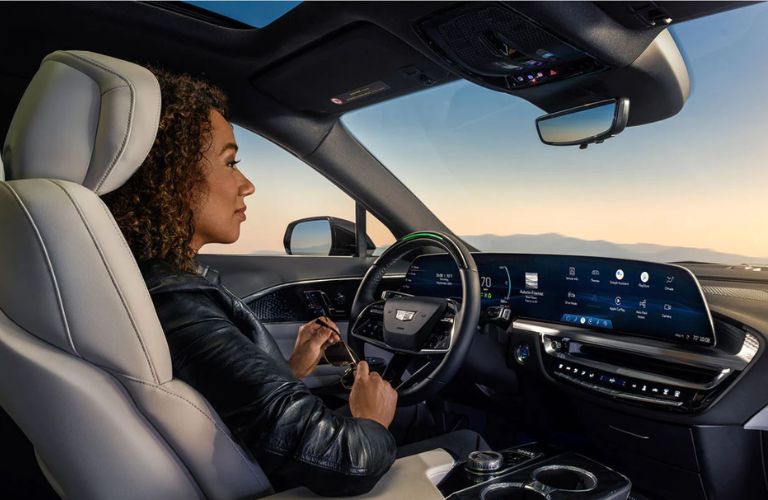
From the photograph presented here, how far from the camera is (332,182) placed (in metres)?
3.21

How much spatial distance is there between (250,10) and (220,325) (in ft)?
6.44

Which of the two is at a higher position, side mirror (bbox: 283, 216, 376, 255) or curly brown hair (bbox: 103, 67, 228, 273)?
curly brown hair (bbox: 103, 67, 228, 273)

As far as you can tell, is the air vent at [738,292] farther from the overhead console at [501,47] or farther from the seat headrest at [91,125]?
the seat headrest at [91,125]

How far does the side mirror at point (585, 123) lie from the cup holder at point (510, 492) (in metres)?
1.45

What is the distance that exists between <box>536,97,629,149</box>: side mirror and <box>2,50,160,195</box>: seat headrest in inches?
71.0

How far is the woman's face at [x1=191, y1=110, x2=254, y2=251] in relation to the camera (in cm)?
130

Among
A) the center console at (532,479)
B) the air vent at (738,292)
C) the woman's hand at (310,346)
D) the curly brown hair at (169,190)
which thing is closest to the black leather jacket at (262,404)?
the curly brown hair at (169,190)

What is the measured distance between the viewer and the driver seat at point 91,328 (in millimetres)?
935

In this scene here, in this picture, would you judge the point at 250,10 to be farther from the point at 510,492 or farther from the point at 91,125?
the point at 510,492

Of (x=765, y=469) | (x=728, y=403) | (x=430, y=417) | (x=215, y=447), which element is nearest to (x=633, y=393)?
(x=728, y=403)

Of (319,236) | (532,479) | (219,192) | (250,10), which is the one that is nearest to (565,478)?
(532,479)

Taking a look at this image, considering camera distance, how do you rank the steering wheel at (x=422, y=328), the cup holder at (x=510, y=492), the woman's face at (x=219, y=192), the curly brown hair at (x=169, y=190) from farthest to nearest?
the steering wheel at (x=422, y=328), the cup holder at (x=510, y=492), the woman's face at (x=219, y=192), the curly brown hair at (x=169, y=190)

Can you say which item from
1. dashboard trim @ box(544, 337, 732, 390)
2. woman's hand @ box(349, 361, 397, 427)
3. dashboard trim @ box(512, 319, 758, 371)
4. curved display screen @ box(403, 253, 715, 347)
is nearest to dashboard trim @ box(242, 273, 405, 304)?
curved display screen @ box(403, 253, 715, 347)

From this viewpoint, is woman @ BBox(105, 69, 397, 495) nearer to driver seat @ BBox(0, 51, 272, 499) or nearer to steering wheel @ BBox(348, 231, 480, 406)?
driver seat @ BBox(0, 51, 272, 499)
